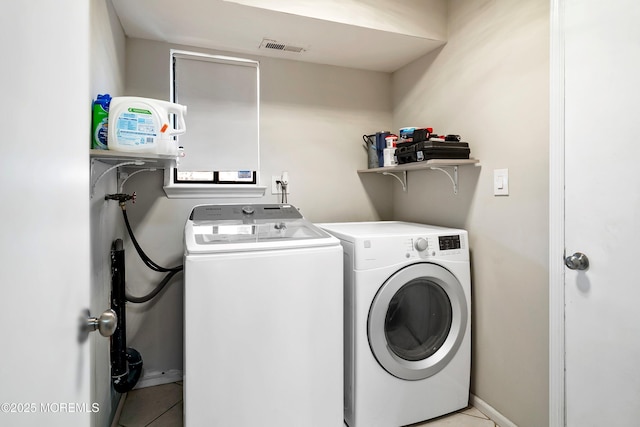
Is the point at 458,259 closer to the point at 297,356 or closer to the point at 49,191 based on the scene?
the point at 297,356

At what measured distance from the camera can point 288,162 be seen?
2.42 metres

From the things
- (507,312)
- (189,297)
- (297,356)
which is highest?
(189,297)

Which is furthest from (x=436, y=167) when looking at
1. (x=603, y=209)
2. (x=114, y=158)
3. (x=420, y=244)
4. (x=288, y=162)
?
(x=114, y=158)

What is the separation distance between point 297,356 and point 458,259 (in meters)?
1.00

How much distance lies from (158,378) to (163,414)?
1.14ft

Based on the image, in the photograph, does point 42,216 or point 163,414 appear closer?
point 42,216

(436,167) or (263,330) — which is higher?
(436,167)

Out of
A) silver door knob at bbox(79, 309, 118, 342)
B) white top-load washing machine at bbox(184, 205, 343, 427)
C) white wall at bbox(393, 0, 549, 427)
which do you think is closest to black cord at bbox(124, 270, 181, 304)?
white top-load washing machine at bbox(184, 205, 343, 427)

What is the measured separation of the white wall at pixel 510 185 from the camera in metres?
1.53

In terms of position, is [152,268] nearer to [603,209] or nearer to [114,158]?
[114,158]

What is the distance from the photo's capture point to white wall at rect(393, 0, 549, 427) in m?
1.53

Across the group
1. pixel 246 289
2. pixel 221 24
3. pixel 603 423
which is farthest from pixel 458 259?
pixel 221 24

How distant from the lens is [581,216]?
4.30 ft

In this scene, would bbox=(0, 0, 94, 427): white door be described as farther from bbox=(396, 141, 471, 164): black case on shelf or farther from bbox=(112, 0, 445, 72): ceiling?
bbox=(396, 141, 471, 164): black case on shelf
